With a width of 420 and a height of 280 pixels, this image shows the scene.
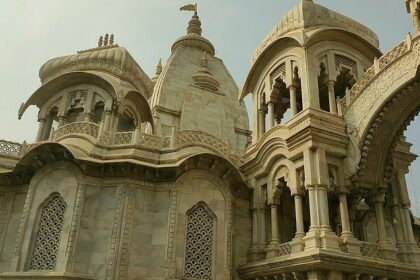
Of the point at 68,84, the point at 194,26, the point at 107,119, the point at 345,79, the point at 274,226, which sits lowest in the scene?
the point at 274,226

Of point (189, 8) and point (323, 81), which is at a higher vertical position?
point (189, 8)

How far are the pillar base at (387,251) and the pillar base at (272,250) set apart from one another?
2.90 m

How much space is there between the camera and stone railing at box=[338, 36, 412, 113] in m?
11.5

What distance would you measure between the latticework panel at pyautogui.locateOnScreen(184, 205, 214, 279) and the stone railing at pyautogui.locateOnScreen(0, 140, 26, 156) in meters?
6.56

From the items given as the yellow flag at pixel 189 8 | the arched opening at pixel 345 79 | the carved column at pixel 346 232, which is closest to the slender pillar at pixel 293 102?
the arched opening at pixel 345 79

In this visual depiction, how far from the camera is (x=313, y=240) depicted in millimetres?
10633

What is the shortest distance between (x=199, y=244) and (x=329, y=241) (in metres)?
3.88

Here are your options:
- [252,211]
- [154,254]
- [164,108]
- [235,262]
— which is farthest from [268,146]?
[164,108]

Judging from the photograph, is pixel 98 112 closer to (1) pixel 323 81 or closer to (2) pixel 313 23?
(1) pixel 323 81

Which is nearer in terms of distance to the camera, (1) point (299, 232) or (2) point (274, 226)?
(1) point (299, 232)

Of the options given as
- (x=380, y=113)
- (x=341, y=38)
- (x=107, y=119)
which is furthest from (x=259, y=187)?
(x=107, y=119)

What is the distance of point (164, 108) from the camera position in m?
22.5

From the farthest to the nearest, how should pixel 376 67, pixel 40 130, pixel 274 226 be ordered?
1. pixel 40 130
2. pixel 274 226
3. pixel 376 67

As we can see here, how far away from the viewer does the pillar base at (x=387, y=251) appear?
1146 centimetres
